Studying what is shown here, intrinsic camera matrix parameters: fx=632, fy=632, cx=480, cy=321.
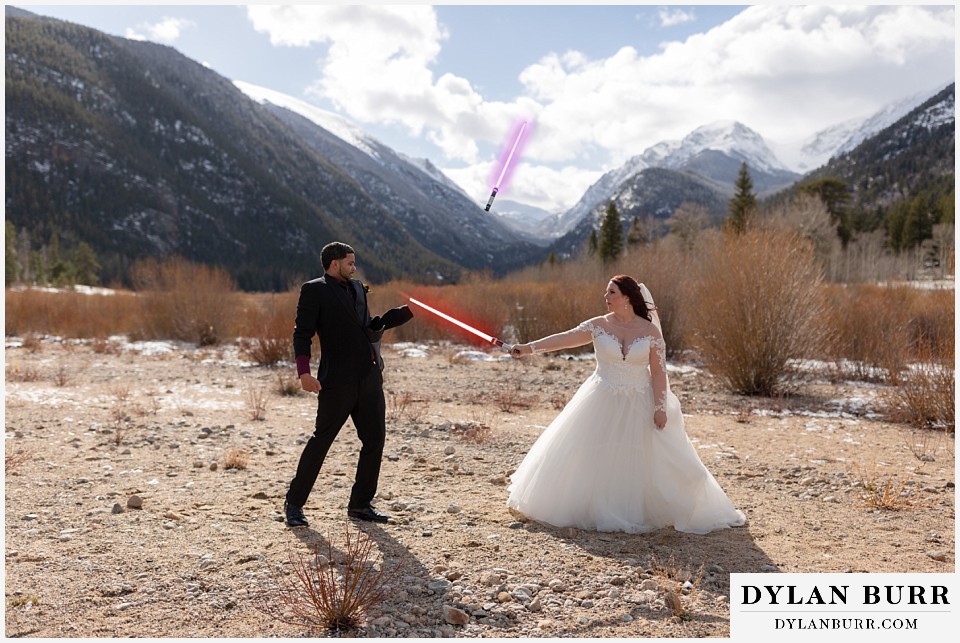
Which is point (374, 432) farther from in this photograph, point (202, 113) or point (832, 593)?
point (202, 113)

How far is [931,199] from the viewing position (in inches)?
3364

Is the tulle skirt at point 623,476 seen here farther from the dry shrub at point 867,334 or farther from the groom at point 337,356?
the dry shrub at point 867,334

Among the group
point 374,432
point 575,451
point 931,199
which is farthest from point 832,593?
point 931,199

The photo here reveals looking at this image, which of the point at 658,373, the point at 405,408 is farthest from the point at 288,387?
the point at 658,373

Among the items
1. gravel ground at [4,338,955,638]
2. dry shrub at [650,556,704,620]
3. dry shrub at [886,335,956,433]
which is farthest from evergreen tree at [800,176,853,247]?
dry shrub at [650,556,704,620]

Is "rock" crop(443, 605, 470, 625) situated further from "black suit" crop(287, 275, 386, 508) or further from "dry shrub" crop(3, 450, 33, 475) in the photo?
"dry shrub" crop(3, 450, 33, 475)

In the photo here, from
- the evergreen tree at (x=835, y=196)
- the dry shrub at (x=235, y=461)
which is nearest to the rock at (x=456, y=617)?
the dry shrub at (x=235, y=461)

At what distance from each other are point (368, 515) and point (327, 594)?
1714mm

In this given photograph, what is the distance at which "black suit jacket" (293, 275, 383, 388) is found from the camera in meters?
5.00

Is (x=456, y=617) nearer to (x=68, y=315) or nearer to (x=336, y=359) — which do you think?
(x=336, y=359)

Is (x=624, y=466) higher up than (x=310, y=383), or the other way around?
(x=310, y=383)

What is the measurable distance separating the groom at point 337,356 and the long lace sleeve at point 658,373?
2045mm

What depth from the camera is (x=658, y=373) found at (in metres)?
5.18

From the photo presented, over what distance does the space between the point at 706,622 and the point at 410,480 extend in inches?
150
